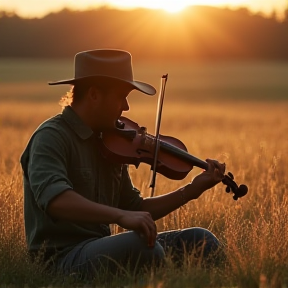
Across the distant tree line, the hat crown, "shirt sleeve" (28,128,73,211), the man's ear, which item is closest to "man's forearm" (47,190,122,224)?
"shirt sleeve" (28,128,73,211)

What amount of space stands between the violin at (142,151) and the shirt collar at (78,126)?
0.28 ft

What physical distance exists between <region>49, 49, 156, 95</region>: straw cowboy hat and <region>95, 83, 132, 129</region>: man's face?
61mm

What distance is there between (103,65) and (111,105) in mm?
255

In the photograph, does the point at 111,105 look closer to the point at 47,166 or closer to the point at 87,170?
the point at 87,170

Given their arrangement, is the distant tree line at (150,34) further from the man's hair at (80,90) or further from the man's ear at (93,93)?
the man's ear at (93,93)

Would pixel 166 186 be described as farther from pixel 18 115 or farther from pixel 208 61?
pixel 208 61

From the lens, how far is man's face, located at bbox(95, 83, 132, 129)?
5.32 metres

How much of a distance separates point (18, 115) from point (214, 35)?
192 ft

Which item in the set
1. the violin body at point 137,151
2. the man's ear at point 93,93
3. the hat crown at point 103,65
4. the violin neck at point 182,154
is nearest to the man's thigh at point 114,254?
the violin body at point 137,151

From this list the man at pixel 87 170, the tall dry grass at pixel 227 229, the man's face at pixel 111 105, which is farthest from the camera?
the man's face at pixel 111 105

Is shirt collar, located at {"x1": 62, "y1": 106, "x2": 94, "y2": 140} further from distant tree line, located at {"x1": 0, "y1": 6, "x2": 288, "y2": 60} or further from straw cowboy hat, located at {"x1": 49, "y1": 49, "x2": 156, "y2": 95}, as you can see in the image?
distant tree line, located at {"x1": 0, "y1": 6, "x2": 288, "y2": 60}

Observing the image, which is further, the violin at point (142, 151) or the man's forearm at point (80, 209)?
the violin at point (142, 151)

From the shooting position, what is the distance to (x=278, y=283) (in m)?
5.06

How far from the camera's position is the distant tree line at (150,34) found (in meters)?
74.2
